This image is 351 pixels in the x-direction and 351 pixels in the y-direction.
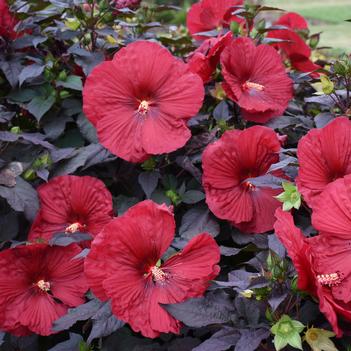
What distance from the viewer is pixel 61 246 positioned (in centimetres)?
121

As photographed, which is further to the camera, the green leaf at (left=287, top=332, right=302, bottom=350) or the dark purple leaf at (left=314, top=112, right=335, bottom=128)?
the dark purple leaf at (left=314, top=112, right=335, bottom=128)

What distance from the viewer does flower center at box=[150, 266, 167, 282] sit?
101cm

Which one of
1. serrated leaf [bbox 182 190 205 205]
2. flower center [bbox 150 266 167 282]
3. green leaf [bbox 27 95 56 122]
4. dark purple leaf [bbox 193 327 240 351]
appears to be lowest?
serrated leaf [bbox 182 190 205 205]

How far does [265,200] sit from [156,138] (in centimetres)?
24

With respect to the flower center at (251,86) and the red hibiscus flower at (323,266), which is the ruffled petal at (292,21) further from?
the red hibiscus flower at (323,266)

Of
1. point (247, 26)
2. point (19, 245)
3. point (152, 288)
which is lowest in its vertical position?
point (19, 245)

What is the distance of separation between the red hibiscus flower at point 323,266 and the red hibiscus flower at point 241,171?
278 millimetres

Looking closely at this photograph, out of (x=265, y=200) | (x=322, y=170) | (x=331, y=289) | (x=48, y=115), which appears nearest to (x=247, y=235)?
(x=265, y=200)

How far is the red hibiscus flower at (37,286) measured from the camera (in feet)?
3.83

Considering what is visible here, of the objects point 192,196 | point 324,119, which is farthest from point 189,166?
point 324,119

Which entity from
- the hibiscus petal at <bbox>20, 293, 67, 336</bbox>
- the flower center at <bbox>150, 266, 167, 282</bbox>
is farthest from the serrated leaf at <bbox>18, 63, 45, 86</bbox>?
the flower center at <bbox>150, 266, 167, 282</bbox>

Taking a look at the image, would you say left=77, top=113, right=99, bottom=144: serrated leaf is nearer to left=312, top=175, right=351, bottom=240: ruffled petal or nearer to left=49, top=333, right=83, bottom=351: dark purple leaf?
left=49, top=333, right=83, bottom=351: dark purple leaf

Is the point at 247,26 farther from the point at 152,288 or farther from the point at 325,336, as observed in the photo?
the point at 325,336

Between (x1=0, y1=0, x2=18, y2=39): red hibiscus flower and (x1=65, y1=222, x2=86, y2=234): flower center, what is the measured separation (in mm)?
506
